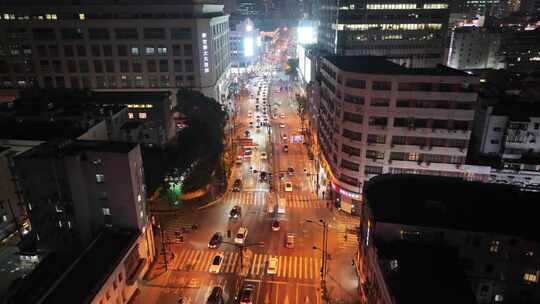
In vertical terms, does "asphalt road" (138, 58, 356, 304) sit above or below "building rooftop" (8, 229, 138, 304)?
below

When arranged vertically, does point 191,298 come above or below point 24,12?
below

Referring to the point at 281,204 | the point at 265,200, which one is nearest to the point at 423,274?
the point at 281,204

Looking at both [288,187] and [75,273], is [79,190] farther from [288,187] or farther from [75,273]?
[288,187]

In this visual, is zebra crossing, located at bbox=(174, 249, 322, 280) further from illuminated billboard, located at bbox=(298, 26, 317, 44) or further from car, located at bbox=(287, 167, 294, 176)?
illuminated billboard, located at bbox=(298, 26, 317, 44)

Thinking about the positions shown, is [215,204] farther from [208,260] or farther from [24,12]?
[24,12]

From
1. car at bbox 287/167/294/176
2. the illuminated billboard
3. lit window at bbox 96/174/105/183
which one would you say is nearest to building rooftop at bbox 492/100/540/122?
car at bbox 287/167/294/176

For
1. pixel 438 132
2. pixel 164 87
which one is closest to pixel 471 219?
pixel 438 132
